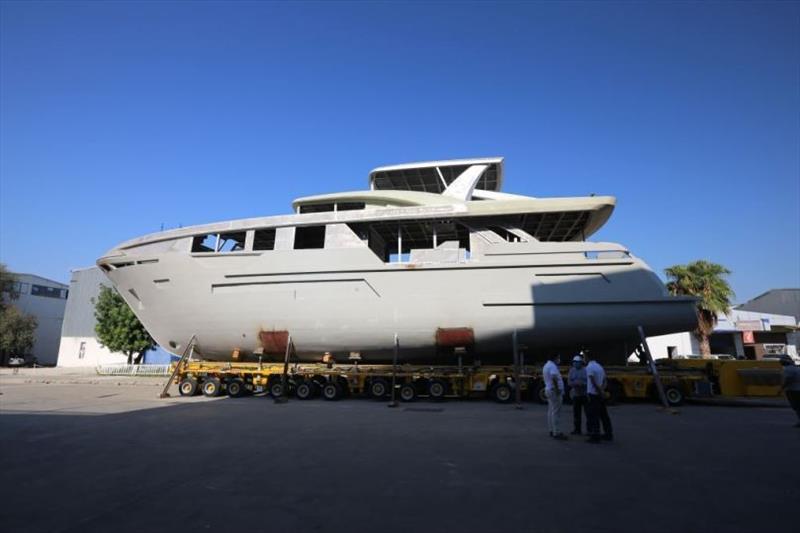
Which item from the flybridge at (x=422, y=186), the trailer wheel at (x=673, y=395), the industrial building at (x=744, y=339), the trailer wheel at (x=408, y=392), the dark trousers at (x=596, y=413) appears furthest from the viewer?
the industrial building at (x=744, y=339)

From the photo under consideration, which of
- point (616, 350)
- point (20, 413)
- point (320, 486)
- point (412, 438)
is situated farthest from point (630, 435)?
point (20, 413)

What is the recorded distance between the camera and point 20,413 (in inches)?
363

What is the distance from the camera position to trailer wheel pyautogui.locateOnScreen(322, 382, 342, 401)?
472 inches

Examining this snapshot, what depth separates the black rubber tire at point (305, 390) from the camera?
12234 mm

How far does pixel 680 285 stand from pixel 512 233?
15.6 meters

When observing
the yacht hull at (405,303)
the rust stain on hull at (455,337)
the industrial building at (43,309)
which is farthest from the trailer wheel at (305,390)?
the industrial building at (43,309)

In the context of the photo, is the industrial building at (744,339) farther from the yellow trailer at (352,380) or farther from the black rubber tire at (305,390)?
the black rubber tire at (305,390)

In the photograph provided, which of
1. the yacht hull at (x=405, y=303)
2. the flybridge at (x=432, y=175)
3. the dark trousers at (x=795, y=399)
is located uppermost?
the flybridge at (x=432, y=175)

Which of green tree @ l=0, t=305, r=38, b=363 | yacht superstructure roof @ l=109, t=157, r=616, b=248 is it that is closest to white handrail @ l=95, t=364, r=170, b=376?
yacht superstructure roof @ l=109, t=157, r=616, b=248

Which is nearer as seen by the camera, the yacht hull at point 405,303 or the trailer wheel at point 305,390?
the yacht hull at point 405,303

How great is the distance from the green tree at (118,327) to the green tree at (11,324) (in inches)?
641

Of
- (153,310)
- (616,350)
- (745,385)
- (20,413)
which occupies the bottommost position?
(20,413)

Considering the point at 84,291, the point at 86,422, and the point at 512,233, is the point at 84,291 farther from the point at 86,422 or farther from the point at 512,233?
the point at 512,233

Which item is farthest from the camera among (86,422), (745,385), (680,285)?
(680,285)
